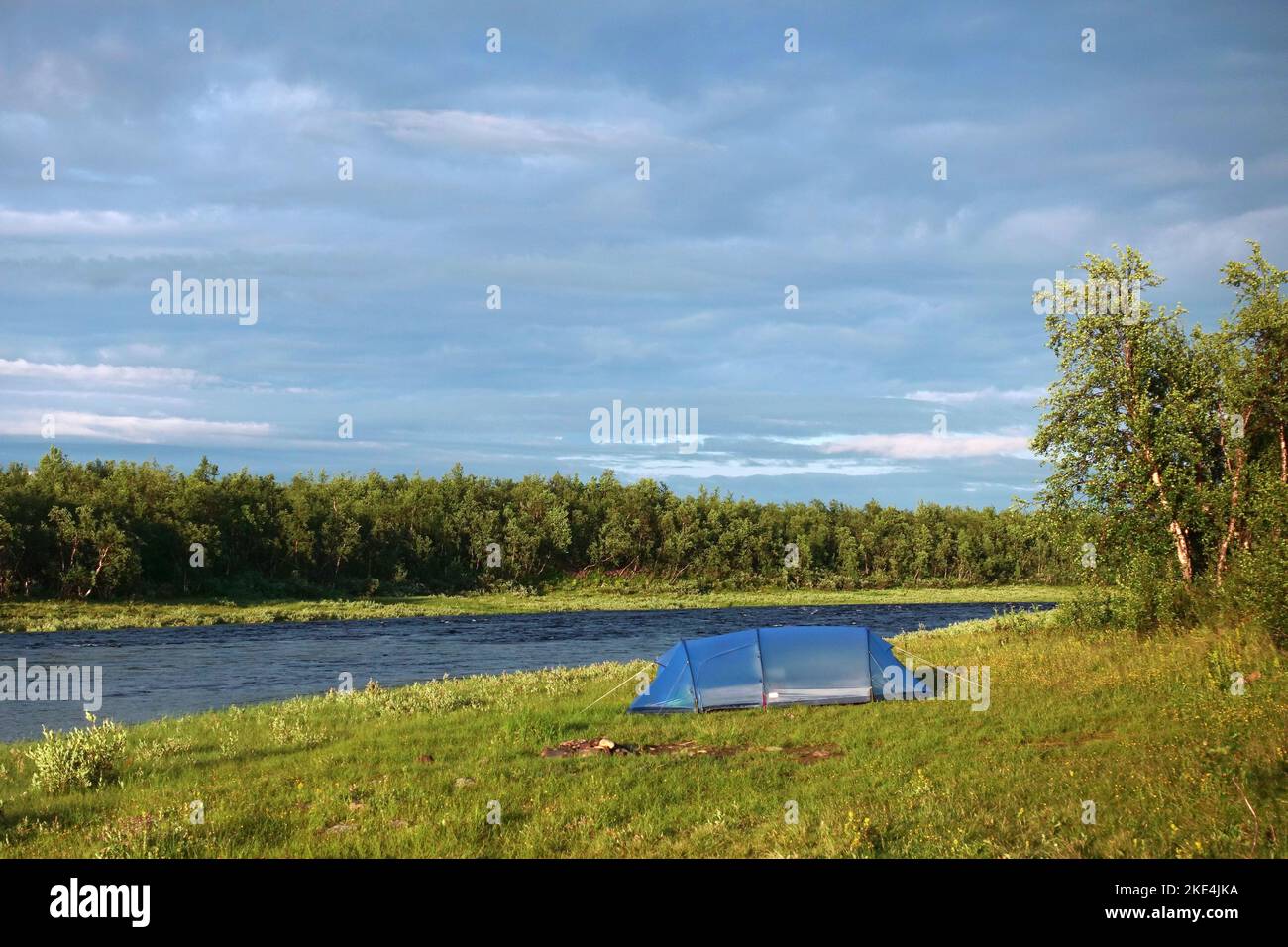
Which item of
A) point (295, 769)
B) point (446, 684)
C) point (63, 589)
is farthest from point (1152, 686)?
point (63, 589)

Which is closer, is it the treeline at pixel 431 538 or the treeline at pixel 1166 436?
the treeline at pixel 1166 436

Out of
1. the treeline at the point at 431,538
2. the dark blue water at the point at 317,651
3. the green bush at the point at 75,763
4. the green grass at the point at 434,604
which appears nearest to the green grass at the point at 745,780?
the green bush at the point at 75,763

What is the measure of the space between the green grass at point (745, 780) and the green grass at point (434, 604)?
87.8 feet

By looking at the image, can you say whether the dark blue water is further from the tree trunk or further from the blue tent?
the tree trunk

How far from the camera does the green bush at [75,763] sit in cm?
1470

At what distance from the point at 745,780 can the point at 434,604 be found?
71144 millimetres

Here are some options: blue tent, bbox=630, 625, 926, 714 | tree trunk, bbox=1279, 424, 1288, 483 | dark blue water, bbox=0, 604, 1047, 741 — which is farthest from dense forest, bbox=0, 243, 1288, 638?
dark blue water, bbox=0, 604, 1047, 741

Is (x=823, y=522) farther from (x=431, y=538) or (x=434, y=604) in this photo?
(x=434, y=604)

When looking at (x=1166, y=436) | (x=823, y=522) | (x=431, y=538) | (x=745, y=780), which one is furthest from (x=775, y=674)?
(x=823, y=522)

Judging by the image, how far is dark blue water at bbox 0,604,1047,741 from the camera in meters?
30.0

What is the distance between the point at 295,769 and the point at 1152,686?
17.0m

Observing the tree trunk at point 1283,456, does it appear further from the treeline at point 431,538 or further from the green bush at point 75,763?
the treeline at point 431,538

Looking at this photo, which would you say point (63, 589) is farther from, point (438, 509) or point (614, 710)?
point (614, 710)

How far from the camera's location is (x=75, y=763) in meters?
15.1
